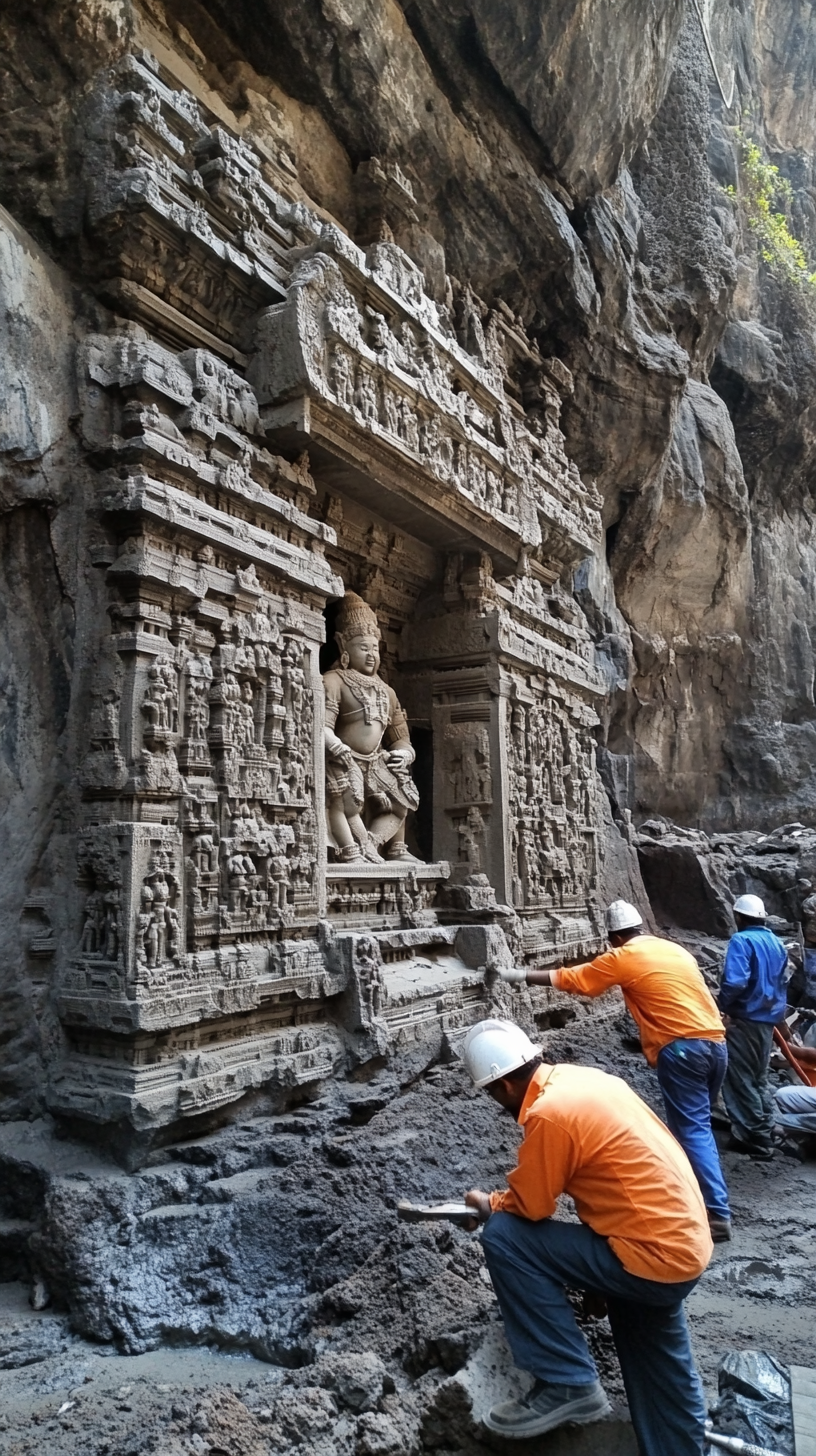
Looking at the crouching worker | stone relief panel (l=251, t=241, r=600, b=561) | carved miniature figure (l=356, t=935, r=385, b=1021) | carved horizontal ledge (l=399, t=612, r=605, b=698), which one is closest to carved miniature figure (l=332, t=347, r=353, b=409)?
stone relief panel (l=251, t=241, r=600, b=561)

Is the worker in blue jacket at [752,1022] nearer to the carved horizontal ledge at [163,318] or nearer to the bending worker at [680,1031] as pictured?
the bending worker at [680,1031]

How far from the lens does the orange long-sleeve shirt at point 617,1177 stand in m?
2.84

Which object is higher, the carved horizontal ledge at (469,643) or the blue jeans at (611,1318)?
the carved horizontal ledge at (469,643)

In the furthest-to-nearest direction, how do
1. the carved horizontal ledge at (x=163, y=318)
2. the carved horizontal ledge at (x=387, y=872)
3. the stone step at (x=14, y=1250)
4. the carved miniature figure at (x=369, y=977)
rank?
the carved horizontal ledge at (x=387, y=872) → the carved miniature figure at (x=369, y=977) → the carved horizontal ledge at (x=163, y=318) → the stone step at (x=14, y=1250)

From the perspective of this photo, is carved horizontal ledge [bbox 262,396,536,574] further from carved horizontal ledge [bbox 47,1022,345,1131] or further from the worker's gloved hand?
the worker's gloved hand

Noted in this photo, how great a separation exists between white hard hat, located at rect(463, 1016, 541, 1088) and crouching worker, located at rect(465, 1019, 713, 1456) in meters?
0.11

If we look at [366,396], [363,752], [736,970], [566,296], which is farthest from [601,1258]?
[566,296]

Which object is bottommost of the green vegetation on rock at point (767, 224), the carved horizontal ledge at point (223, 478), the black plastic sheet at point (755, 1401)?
the black plastic sheet at point (755, 1401)

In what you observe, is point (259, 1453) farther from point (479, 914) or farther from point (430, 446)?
point (430, 446)

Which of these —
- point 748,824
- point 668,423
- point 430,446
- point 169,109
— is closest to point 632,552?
point 668,423

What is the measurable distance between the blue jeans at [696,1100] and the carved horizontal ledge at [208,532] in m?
3.66

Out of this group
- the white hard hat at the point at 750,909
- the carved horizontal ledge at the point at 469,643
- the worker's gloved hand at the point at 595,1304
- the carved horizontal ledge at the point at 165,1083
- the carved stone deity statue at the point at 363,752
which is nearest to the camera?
the worker's gloved hand at the point at 595,1304

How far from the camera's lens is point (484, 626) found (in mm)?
8797

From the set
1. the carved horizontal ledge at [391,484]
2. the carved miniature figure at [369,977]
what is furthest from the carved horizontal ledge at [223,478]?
the carved miniature figure at [369,977]
